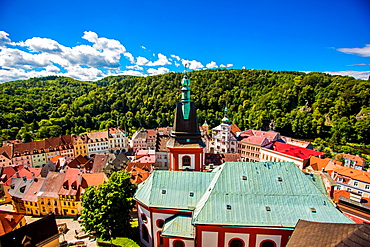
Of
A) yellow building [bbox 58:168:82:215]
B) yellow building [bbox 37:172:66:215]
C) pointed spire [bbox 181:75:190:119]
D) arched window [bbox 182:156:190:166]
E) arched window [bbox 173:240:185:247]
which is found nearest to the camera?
arched window [bbox 173:240:185:247]

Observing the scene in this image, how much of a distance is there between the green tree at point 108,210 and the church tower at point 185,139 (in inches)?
262

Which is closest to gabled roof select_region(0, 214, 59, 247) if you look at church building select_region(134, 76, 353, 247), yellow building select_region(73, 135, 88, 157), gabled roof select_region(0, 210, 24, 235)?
gabled roof select_region(0, 210, 24, 235)

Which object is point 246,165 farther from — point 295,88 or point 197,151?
point 295,88

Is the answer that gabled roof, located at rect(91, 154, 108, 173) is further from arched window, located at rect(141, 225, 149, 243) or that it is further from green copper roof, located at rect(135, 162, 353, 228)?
green copper roof, located at rect(135, 162, 353, 228)

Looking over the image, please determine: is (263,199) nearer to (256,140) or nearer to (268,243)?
(268,243)

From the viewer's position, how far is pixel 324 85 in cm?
11938

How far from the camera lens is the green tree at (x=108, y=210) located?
21.2 meters

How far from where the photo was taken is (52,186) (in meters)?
35.7

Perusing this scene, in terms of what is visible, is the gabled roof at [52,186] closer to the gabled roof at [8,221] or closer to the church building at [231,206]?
the gabled roof at [8,221]

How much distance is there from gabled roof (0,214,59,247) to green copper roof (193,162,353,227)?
18756 millimetres

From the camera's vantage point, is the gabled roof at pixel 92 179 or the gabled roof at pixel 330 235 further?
the gabled roof at pixel 92 179

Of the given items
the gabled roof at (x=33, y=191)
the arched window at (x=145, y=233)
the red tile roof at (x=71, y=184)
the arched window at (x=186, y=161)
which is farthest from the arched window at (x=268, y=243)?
the gabled roof at (x=33, y=191)

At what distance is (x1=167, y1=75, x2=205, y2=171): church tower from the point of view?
74.3 ft

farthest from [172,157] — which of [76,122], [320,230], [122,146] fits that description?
[76,122]
